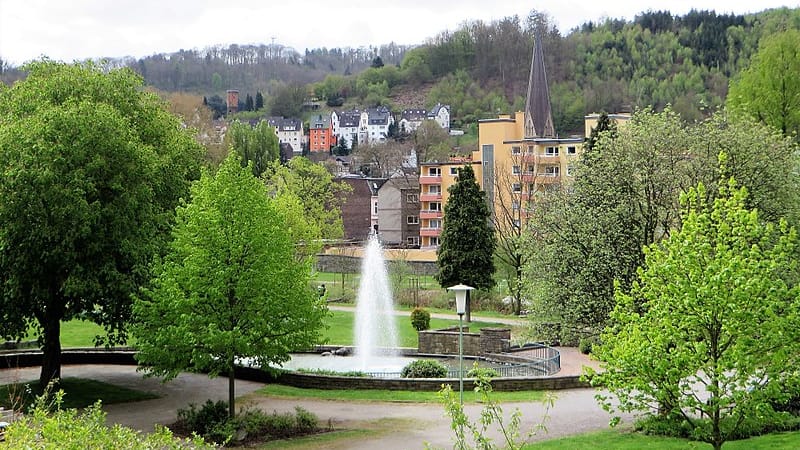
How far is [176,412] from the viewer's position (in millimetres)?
28234

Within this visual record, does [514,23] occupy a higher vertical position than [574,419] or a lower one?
higher

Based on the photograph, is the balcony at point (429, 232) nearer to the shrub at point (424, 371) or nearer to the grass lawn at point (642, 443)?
the shrub at point (424, 371)

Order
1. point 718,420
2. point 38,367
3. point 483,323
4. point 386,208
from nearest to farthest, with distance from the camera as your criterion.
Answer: point 718,420, point 38,367, point 483,323, point 386,208

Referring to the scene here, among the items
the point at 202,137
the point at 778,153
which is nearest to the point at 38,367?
the point at 778,153

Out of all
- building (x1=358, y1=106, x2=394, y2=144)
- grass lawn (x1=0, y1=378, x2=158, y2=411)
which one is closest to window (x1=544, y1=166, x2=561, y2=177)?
grass lawn (x1=0, y1=378, x2=158, y2=411)

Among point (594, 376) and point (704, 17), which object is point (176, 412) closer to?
point (594, 376)

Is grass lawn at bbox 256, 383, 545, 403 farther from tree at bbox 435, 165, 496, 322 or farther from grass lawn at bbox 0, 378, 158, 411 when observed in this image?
tree at bbox 435, 165, 496, 322

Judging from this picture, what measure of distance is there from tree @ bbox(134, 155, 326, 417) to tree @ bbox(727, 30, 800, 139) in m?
34.3

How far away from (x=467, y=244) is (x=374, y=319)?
39.8 ft

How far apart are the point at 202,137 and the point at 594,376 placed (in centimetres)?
6898

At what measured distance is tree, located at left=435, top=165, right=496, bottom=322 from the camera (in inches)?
2076

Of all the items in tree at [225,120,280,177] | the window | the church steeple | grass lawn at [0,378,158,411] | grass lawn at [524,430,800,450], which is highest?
the church steeple

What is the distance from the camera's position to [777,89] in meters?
53.4

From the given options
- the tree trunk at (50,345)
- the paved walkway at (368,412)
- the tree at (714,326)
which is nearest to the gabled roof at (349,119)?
the paved walkway at (368,412)
